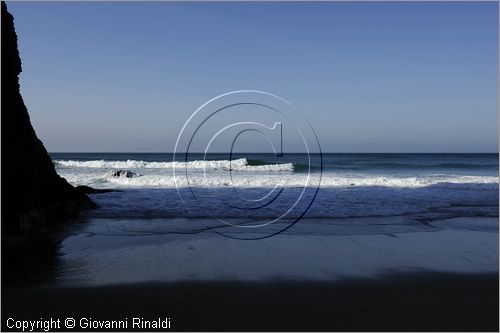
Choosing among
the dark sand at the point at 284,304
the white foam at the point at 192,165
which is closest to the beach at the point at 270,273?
the dark sand at the point at 284,304

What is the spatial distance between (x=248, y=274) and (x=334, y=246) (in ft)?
8.18

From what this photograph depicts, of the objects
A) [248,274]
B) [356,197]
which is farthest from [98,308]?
[356,197]

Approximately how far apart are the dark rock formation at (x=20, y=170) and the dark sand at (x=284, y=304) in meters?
4.09

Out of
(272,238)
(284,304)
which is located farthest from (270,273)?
(272,238)

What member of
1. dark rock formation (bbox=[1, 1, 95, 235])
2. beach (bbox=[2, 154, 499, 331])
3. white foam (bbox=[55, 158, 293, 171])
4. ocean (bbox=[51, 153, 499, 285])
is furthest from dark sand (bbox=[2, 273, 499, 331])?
white foam (bbox=[55, 158, 293, 171])

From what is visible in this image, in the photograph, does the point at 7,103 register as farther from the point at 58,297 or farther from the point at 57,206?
the point at 58,297

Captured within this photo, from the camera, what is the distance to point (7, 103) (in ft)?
31.1

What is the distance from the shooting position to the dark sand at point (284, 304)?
4.48 m
